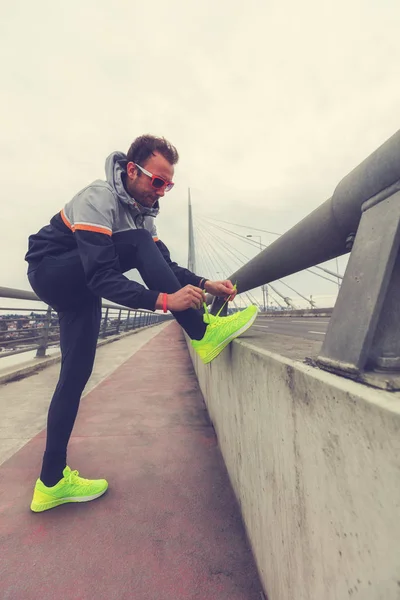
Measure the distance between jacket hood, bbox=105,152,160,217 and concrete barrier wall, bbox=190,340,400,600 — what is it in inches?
43.8

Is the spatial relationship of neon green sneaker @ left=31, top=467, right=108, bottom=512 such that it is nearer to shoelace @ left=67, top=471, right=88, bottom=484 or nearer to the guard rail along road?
shoelace @ left=67, top=471, right=88, bottom=484

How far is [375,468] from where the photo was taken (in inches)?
17.1

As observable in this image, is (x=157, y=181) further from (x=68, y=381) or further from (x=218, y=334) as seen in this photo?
(x=68, y=381)

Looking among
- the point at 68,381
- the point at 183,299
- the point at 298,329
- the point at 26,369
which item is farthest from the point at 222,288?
the point at 298,329

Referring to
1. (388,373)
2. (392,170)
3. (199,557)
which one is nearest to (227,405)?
(199,557)

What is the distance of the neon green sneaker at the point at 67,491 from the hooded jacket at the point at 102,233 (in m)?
0.96

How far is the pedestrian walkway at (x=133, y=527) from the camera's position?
1061 mm

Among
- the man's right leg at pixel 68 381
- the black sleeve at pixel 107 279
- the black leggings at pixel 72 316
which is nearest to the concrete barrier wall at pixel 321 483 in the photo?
the black sleeve at pixel 107 279

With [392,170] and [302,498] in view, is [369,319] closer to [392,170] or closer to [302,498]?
[392,170]

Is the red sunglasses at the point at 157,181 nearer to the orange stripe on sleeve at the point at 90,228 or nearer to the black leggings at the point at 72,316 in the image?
the black leggings at the point at 72,316

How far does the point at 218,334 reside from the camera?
1.59 metres

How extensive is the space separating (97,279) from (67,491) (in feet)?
3.53

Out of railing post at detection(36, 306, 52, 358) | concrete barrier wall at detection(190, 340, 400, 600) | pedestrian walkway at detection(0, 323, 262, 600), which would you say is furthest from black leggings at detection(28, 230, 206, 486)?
railing post at detection(36, 306, 52, 358)

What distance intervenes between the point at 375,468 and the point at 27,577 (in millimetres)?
1326
